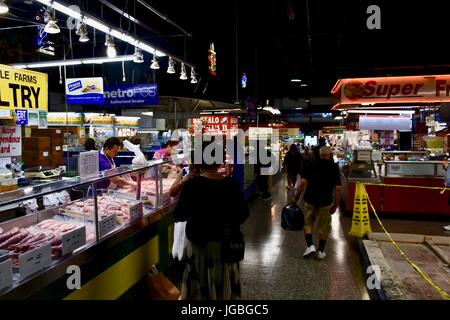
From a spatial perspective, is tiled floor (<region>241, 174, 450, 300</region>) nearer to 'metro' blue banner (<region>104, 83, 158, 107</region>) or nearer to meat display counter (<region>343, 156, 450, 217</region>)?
meat display counter (<region>343, 156, 450, 217</region>)

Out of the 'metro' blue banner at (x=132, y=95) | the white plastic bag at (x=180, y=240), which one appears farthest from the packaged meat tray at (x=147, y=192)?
the 'metro' blue banner at (x=132, y=95)

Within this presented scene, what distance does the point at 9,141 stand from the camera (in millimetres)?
6906

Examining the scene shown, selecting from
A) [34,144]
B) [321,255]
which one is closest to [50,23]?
[321,255]

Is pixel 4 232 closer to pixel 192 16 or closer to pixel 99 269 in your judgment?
pixel 99 269

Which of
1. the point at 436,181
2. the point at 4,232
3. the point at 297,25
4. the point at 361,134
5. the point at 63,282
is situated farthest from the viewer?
the point at 361,134

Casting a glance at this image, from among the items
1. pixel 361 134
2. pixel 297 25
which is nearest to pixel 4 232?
pixel 297 25

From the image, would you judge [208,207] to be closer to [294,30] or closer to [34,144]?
[34,144]

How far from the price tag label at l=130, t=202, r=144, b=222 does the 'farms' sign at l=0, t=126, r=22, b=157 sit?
419 centimetres

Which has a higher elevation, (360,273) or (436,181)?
(436,181)

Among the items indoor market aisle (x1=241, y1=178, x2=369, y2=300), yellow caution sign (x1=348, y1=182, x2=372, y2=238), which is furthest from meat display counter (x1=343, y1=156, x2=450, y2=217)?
yellow caution sign (x1=348, y1=182, x2=372, y2=238)

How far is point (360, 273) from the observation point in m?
→ 5.03

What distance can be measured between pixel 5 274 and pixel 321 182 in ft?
14.2

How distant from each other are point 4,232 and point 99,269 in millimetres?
847

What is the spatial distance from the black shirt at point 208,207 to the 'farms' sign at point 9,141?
5406 millimetres
